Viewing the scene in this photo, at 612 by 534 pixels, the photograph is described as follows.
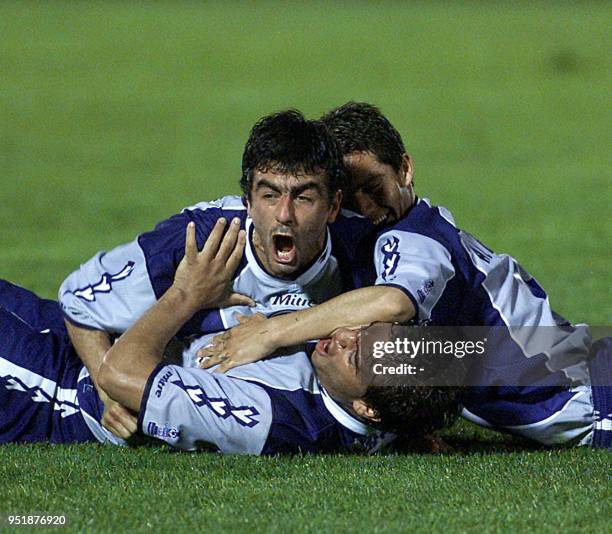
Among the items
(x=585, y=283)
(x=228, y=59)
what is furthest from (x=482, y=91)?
(x=585, y=283)

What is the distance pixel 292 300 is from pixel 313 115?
1521 cm

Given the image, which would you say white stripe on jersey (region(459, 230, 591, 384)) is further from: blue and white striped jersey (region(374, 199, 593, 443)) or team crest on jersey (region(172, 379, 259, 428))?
team crest on jersey (region(172, 379, 259, 428))

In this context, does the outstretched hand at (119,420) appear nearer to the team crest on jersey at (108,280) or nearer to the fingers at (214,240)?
the team crest on jersey at (108,280)

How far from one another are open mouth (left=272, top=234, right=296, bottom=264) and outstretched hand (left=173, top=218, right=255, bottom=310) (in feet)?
0.65

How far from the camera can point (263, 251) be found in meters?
5.42

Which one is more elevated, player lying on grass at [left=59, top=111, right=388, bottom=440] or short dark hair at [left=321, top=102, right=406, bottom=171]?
short dark hair at [left=321, top=102, right=406, bottom=171]

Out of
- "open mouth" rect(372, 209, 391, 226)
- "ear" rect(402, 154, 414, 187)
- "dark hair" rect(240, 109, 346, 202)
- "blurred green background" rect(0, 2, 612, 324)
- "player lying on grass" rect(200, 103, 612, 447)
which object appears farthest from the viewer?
"blurred green background" rect(0, 2, 612, 324)

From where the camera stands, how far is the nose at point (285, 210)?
515cm

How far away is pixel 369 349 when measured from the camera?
4.88 m

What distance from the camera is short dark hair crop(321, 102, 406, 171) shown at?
582cm

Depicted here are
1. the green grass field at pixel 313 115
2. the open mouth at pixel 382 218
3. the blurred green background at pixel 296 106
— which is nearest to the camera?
the green grass field at pixel 313 115

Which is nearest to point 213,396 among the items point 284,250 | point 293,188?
point 284,250

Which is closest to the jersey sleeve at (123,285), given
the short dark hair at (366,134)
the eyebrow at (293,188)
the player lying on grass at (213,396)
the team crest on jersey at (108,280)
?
the team crest on jersey at (108,280)

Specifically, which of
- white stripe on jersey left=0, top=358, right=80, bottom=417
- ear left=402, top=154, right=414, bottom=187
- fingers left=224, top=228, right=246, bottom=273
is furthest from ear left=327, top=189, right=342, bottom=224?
white stripe on jersey left=0, top=358, right=80, bottom=417
